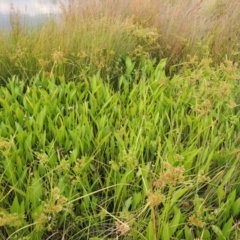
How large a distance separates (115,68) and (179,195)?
6.63ft

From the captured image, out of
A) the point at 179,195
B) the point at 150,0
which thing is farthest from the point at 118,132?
the point at 150,0

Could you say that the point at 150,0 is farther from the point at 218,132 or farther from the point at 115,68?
the point at 218,132

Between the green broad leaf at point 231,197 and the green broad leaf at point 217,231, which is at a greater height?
the green broad leaf at point 231,197

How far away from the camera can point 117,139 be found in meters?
2.54

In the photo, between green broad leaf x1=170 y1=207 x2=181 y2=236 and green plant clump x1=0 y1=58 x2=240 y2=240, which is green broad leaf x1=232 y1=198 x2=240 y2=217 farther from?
green broad leaf x1=170 y1=207 x2=181 y2=236

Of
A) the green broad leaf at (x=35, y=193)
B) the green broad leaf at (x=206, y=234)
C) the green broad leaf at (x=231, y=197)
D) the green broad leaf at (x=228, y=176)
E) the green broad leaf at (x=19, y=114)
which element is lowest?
the green broad leaf at (x=19, y=114)

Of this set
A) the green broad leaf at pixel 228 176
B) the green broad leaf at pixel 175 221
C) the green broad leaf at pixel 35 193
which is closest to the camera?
the green broad leaf at pixel 175 221

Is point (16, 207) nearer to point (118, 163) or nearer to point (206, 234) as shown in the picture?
point (118, 163)

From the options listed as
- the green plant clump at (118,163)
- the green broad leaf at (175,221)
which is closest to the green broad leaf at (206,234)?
the green plant clump at (118,163)

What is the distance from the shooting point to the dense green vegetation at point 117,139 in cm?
201

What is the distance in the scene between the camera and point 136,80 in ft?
12.1

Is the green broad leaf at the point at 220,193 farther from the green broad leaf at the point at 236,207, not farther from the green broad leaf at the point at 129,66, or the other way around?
the green broad leaf at the point at 129,66

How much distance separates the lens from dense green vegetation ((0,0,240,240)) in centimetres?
201

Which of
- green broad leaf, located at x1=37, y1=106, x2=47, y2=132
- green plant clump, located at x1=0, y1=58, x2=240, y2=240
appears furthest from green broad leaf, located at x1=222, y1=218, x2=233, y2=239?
green broad leaf, located at x1=37, y1=106, x2=47, y2=132
